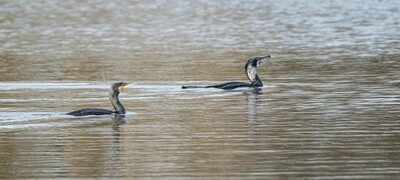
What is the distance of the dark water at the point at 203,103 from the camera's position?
16.2m

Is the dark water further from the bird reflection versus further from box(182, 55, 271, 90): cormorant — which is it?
box(182, 55, 271, 90): cormorant

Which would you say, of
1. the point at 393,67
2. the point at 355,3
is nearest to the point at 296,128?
the point at 393,67

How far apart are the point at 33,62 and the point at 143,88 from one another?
8.06m

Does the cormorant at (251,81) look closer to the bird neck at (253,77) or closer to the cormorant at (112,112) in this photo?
the bird neck at (253,77)

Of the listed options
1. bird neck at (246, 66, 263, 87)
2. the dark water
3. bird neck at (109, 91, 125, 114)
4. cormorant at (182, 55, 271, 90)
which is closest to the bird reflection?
the dark water

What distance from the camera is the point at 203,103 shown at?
23.6m

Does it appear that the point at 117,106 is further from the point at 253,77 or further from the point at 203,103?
the point at 253,77

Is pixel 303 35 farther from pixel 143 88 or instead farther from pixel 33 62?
pixel 143 88

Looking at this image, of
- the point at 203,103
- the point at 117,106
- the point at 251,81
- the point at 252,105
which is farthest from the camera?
the point at 251,81

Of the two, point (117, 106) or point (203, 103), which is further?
point (203, 103)

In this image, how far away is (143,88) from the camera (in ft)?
87.1

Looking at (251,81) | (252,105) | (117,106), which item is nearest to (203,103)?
(252,105)

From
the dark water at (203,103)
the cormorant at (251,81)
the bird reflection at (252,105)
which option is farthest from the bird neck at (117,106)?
the cormorant at (251,81)

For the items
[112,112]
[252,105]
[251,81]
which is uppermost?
[251,81]
